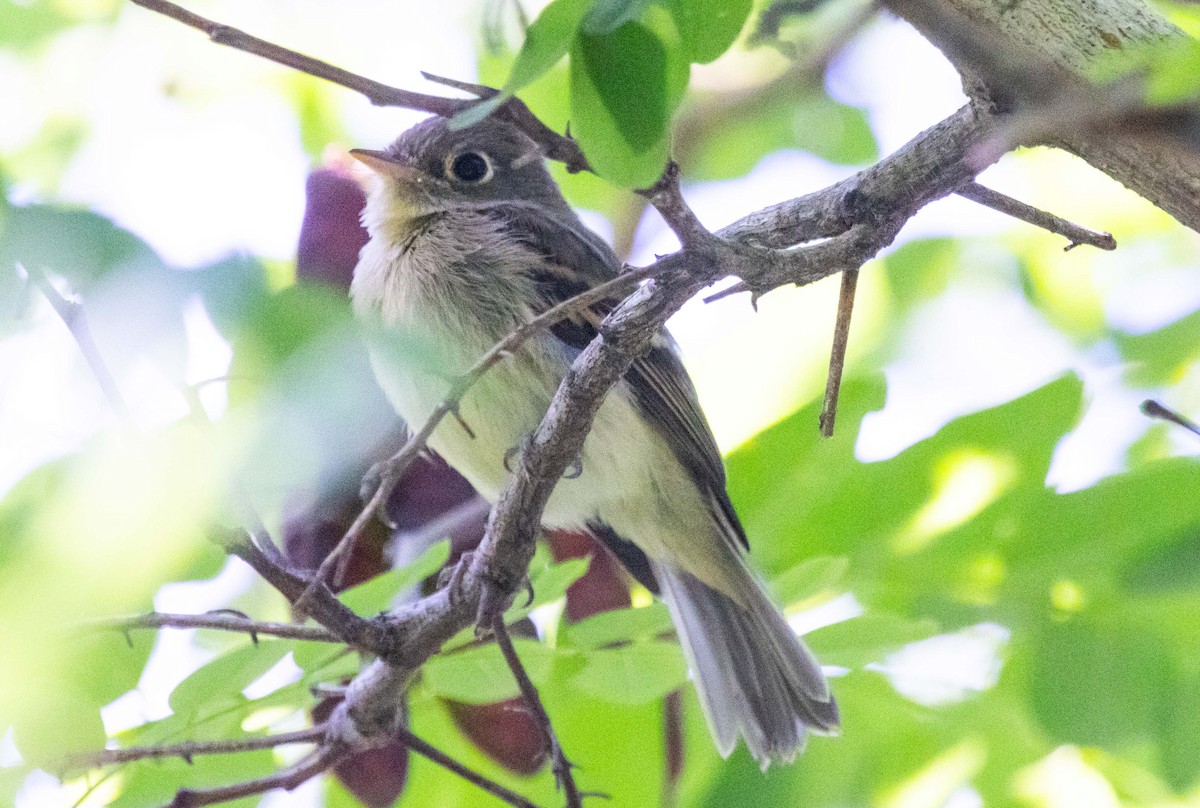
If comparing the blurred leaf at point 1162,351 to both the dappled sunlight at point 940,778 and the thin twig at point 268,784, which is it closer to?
the dappled sunlight at point 940,778

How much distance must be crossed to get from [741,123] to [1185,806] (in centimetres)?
259

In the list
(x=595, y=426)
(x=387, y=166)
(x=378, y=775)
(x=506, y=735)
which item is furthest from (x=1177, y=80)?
(x=387, y=166)

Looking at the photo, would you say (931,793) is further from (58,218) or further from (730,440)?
(58,218)

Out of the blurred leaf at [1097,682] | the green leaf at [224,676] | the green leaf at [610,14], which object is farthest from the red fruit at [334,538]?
the blurred leaf at [1097,682]

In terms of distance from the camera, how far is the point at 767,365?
3072 millimetres

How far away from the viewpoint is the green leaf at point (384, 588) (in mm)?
2270

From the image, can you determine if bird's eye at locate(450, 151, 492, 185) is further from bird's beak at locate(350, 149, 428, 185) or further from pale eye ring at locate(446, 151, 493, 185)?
bird's beak at locate(350, 149, 428, 185)

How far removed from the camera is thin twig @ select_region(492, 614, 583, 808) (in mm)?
2133

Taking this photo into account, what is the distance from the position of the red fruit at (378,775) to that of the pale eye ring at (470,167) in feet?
6.28

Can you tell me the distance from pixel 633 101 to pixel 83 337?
0.62m

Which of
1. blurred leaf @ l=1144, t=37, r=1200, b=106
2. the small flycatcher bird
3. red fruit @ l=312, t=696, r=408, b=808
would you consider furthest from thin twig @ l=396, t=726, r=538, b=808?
blurred leaf @ l=1144, t=37, r=1200, b=106

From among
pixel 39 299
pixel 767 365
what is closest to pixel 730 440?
pixel 767 365

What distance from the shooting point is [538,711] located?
2.13 meters

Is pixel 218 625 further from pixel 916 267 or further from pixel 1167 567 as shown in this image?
pixel 916 267
